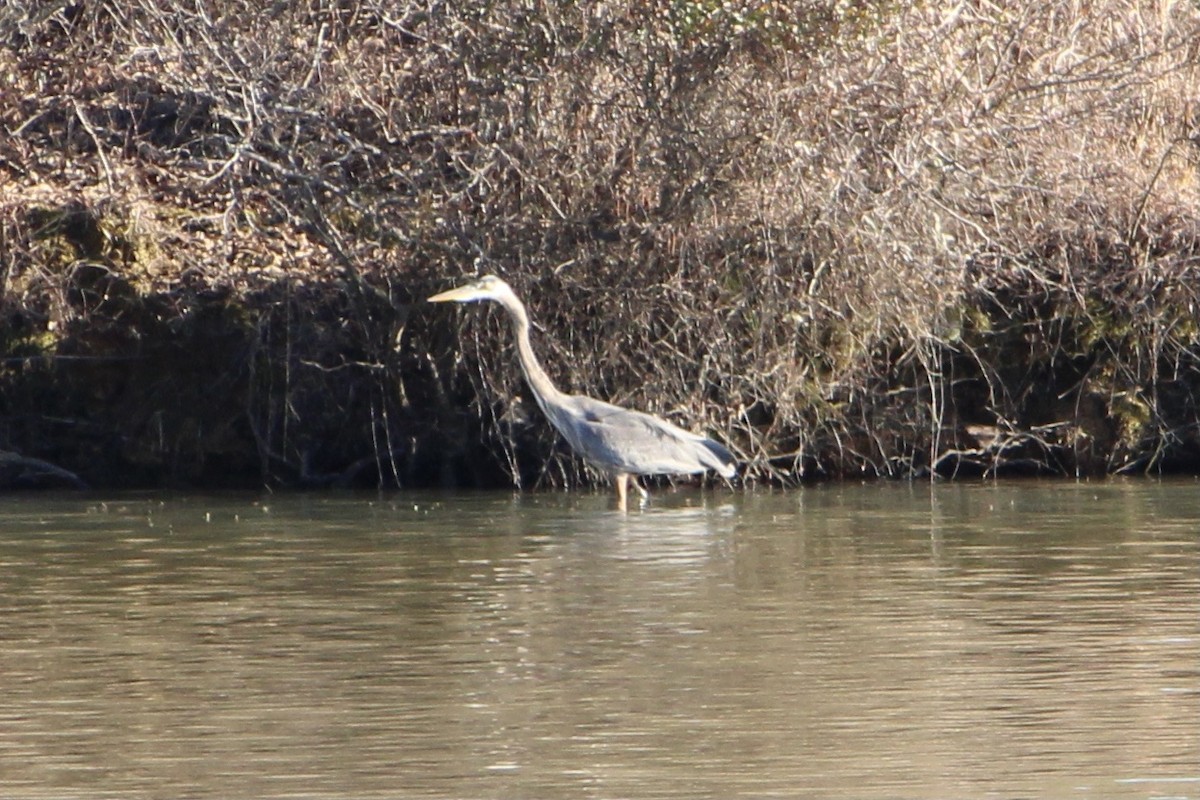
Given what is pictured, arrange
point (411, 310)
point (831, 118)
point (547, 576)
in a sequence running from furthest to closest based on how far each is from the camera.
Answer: point (411, 310)
point (831, 118)
point (547, 576)

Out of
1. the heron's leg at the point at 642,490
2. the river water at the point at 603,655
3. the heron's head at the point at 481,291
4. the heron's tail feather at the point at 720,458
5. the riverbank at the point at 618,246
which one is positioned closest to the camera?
the river water at the point at 603,655

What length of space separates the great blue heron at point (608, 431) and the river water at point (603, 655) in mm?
743

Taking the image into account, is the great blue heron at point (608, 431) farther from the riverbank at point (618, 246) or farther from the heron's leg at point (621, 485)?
the riverbank at point (618, 246)

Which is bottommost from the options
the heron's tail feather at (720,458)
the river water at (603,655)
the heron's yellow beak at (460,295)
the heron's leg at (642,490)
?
the river water at (603,655)

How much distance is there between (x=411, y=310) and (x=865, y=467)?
338 centimetres

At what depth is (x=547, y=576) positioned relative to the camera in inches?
388

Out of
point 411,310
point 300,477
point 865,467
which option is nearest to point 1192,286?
point 865,467

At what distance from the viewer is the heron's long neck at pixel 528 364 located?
13266mm

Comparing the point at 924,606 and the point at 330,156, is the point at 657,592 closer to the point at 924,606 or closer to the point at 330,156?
the point at 924,606

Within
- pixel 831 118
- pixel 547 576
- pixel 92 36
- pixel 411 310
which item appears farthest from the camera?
pixel 92 36

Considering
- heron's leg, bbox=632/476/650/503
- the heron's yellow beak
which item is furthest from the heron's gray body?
the heron's yellow beak

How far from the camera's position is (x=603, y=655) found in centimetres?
762

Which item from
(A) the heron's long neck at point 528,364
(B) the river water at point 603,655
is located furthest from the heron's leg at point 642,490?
(B) the river water at point 603,655

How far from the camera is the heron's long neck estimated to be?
13.3 m
